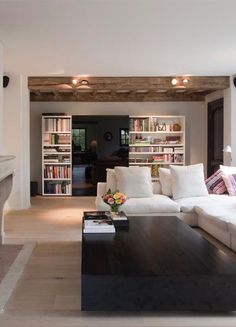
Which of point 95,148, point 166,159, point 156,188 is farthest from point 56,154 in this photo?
point 156,188

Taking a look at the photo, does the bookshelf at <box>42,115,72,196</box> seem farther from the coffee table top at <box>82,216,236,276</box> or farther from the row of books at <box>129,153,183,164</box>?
the coffee table top at <box>82,216,236,276</box>

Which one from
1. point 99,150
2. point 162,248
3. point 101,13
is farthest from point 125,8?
point 99,150

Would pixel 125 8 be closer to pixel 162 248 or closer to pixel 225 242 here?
pixel 162 248

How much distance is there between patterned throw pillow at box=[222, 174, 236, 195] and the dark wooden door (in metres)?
2.58

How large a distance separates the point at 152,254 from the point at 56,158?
697 cm

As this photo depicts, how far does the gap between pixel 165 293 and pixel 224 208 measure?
9.35ft

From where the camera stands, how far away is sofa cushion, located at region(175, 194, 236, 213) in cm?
583

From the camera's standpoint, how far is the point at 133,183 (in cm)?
629

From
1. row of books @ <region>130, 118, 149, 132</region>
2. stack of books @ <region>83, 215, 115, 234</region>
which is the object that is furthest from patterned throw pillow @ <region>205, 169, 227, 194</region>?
row of books @ <region>130, 118, 149, 132</region>

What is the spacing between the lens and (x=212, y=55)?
6.31 m

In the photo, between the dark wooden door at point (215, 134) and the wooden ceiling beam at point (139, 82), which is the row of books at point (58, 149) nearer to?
the wooden ceiling beam at point (139, 82)

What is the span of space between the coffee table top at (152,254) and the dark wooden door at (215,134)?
527cm

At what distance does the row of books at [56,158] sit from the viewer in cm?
1003

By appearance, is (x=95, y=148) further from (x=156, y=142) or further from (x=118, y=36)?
(x=118, y=36)
